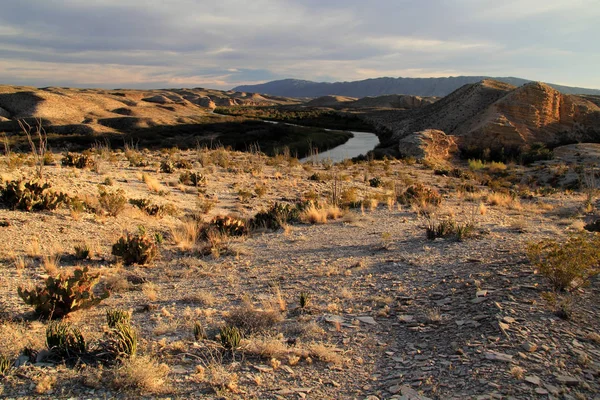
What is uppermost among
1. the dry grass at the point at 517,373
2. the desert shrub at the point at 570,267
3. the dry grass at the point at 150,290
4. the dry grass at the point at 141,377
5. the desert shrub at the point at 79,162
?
the desert shrub at the point at 79,162

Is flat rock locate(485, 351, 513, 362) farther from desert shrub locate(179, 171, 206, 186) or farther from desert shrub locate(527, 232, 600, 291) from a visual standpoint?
desert shrub locate(179, 171, 206, 186)

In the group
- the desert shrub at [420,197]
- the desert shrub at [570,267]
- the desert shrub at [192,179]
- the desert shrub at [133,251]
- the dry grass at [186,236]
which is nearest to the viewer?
the desert shrub at [570,267]

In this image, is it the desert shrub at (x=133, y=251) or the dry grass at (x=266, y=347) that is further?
the desert shrub at (x=133, y=251)

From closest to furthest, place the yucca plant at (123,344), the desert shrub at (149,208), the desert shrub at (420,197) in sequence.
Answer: the yucca plant at (123,344) < the desert shrub at (149,208) < the desert shrub at (420,197)

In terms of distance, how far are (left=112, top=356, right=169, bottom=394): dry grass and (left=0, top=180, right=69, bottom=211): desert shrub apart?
23.7 feet

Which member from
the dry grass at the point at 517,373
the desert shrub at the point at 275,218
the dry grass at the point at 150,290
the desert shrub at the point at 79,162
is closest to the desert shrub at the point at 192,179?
the desert shrub at the point at 79,162

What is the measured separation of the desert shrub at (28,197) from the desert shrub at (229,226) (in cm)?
370

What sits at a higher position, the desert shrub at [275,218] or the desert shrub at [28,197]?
the desert shrub at [28,197]

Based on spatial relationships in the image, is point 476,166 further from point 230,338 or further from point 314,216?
point 230,338

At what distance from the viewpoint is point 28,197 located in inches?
352

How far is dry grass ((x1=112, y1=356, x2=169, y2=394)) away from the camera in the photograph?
327 cm

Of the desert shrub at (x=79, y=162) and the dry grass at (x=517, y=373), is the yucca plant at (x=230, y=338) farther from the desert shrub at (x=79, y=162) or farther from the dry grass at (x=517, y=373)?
the desert shrub at (x=79, y=162)

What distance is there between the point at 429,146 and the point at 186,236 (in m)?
24.4

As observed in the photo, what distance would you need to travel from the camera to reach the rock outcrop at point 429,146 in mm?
28789
